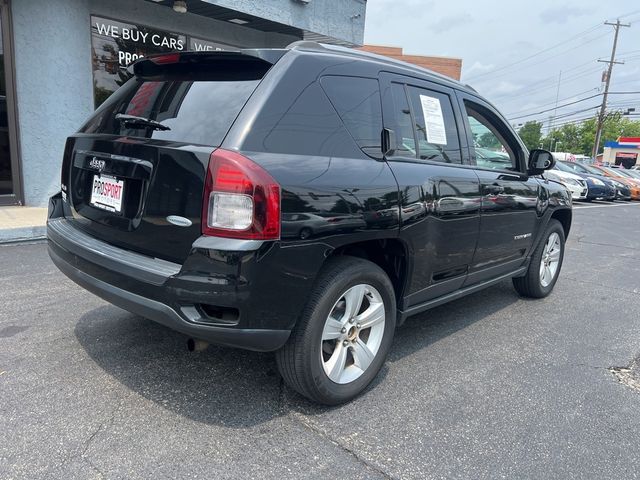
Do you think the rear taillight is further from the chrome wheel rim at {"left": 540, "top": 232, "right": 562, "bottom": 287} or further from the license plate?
the chrome wheel rim at {"left": 540, "top": 232, "right": 562, "bottom": 287}

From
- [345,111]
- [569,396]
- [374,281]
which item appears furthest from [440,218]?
[569,396]

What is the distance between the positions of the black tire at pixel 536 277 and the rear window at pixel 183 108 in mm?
3464

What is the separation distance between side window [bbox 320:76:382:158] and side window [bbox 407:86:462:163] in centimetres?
41

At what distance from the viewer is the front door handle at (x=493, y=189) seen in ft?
12.0

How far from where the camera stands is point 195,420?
252 cm

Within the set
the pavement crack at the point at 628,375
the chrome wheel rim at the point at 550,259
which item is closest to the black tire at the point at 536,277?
the chrome wheel rim at the point at 550,259

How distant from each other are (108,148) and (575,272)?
599 cm

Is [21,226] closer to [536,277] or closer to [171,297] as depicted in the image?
[171,297]

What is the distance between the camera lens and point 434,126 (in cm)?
340

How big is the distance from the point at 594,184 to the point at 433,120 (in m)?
17.3

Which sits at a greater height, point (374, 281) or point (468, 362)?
point (374, 281)

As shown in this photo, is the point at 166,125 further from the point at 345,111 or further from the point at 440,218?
the point at 440,218

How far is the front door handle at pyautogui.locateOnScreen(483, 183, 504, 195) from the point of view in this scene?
367 cm

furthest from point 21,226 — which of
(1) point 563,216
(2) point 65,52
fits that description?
(1) point 563,216
